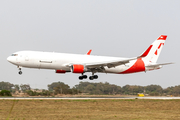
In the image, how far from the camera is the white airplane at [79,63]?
138 ft

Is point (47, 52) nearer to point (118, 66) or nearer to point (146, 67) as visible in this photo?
point (118, 66)

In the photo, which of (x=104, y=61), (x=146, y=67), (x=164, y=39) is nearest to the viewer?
(x=104, y=61)

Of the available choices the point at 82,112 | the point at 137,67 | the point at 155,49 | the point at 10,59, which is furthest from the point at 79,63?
the point at 82,112

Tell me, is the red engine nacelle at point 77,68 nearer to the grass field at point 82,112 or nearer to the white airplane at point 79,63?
the white airplane at point 79,63

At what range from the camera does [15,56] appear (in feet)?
139

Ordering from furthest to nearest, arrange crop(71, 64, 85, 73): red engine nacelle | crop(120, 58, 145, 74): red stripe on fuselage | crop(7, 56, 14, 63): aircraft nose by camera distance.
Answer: crop(120, 58, 145, 74): red stripe on fuselage → crop(71, 64, 85, 73): red engine nacelle → crop(7, 56, 14, 63): aircraft nose

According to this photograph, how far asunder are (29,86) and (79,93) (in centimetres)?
1016

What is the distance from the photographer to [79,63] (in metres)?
44.2

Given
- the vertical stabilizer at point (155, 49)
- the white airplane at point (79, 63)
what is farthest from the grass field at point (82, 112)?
the vertical stabilizer at point (155, 49)

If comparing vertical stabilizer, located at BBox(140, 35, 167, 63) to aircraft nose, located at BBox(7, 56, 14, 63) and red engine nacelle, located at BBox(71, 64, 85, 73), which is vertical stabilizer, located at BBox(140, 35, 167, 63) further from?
aircraft nose, located at BBox(7, 56, 14, 63)

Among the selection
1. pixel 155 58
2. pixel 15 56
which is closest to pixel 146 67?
pixel 155 58

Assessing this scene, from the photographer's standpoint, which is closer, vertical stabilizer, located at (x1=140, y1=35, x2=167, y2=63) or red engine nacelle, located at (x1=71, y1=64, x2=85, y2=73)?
red engine nacelle, located at (x1=71, y1=64, x2=85, y2=73)

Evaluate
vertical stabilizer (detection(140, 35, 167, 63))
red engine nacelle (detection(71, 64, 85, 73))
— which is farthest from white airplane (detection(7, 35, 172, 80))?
vertical stabilizer (detection(140, 35, 167, 63))

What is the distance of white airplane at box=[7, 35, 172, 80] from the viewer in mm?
42000
